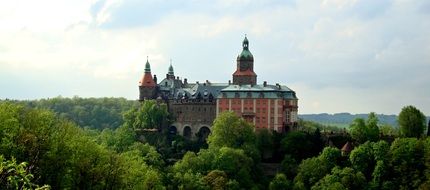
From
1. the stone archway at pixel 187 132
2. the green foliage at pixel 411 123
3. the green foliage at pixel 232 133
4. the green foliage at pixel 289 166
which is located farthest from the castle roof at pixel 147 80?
the green foliage at pixel 411 123

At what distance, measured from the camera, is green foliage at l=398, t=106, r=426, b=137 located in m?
101

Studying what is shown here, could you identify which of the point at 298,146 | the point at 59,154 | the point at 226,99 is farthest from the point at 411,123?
the point at 59,154

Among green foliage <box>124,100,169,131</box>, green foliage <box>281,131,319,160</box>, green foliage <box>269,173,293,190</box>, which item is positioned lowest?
green foliage <box>269,173,293,190</box>

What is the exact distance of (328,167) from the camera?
90.1 metres

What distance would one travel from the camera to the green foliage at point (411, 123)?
100562 millimetres

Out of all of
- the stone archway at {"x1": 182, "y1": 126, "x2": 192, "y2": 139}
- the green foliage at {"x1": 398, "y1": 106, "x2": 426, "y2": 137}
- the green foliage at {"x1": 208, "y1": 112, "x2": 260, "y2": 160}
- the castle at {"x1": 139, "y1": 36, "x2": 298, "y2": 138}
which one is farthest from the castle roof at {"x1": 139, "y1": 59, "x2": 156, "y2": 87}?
the green foliage at {"x1": 398, "y1": 106, "x2": 426, "y2": 137}

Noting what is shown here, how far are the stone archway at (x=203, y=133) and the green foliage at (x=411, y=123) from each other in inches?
1250

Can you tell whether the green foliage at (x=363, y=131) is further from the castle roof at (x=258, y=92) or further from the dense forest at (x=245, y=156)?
the castle roof at (x=258, y=92)

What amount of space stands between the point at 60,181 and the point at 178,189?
114 feet

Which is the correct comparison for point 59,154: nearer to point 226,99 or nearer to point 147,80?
point 226,99

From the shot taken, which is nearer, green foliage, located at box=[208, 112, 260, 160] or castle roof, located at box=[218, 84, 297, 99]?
green foliage, located at box=[208, 112, 260, 160]

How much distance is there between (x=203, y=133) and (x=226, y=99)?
25.0 ft

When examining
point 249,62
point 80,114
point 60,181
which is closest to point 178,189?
point 60,181

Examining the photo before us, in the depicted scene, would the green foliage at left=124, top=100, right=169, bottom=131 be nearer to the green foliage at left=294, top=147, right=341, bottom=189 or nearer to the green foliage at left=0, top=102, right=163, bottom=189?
the green foliage at left=294, top=147, right=341, bottom=189
